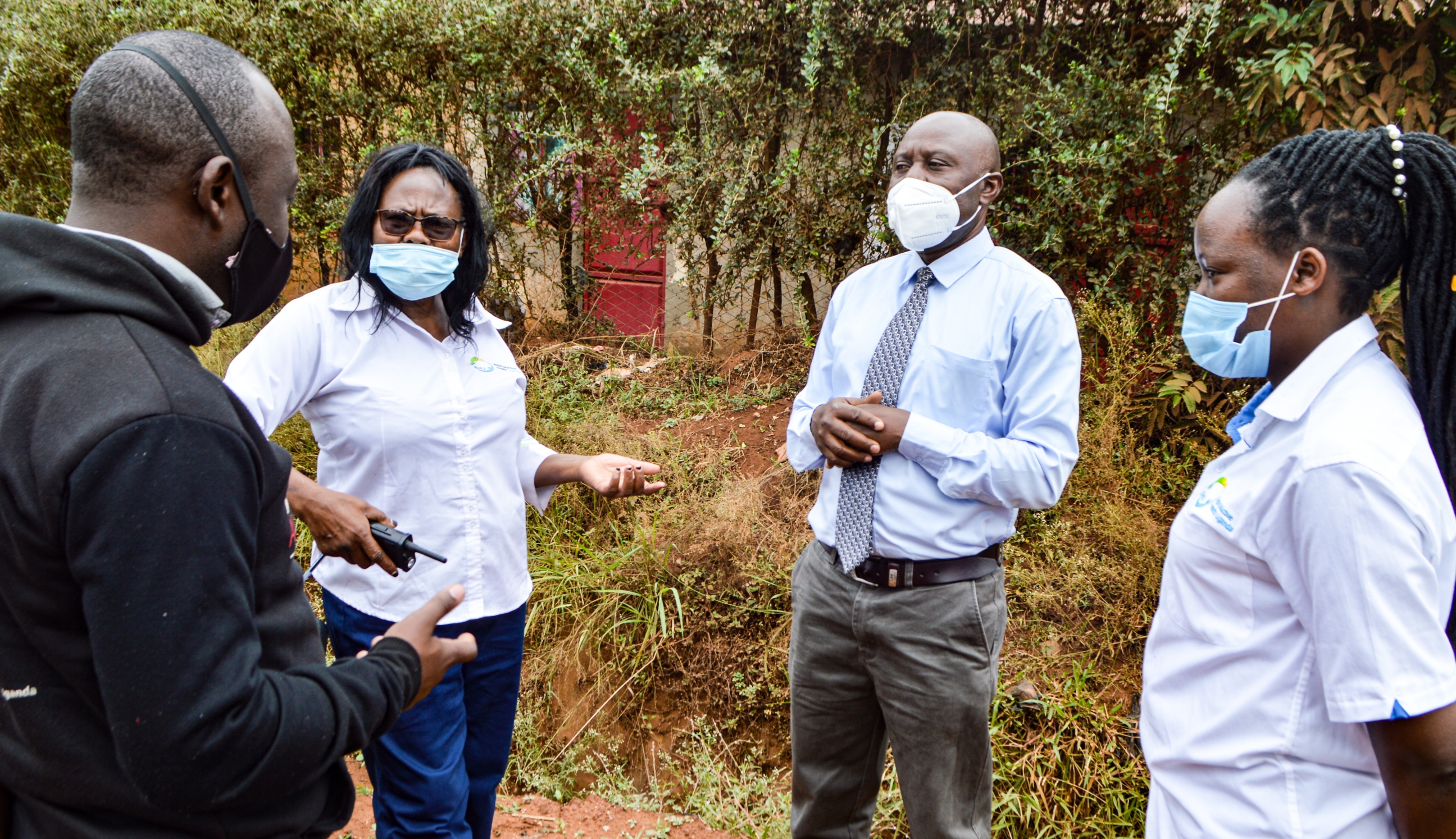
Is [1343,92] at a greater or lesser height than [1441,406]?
greater

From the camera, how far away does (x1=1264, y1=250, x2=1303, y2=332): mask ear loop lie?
1495 mm

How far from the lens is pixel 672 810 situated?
3.76 metres

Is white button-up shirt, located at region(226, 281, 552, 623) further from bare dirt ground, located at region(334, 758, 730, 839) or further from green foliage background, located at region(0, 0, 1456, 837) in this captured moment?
green foliage background, located at region(0, 0, 1456, 837)

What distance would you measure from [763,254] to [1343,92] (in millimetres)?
3209

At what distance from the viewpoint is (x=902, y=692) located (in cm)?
235

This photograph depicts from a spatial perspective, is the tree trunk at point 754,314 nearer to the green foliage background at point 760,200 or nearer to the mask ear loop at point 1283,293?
the green foliage background at point 760,200

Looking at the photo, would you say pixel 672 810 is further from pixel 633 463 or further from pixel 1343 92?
pixel 1343 92

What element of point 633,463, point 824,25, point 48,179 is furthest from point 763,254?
point 48,179

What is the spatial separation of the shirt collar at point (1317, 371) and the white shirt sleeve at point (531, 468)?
1831 mm

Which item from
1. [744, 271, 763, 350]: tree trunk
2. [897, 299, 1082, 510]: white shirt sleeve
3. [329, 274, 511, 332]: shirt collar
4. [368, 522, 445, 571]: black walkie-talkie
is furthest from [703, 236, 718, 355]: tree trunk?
[368, 522, 445, 571]: black walkie-talkie

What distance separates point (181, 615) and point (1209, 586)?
4.91 feet

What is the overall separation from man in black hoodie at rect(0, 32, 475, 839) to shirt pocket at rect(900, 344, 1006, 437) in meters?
1.53

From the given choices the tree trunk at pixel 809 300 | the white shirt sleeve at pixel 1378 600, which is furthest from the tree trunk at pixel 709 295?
the white shirt sleeve at pixel 1378 600

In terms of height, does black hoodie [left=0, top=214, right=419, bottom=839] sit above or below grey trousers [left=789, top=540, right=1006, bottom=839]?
above
